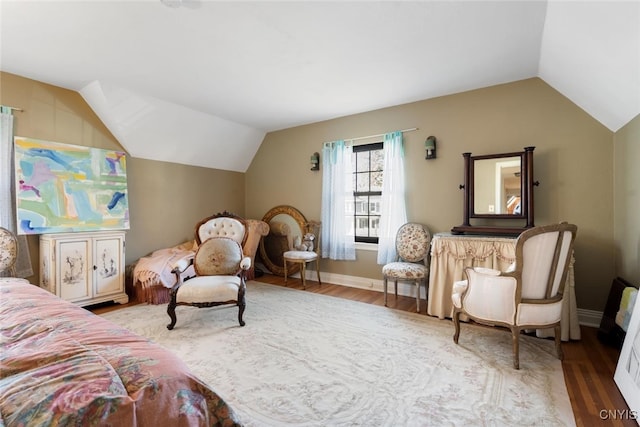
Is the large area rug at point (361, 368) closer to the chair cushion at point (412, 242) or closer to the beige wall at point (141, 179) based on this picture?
the chair cushion at point (412, 242)

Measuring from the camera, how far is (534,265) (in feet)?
6.87

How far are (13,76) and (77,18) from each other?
1.70m

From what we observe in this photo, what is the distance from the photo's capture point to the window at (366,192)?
4270 mm

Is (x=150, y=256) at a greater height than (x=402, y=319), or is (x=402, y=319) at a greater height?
(x=150, y=256)

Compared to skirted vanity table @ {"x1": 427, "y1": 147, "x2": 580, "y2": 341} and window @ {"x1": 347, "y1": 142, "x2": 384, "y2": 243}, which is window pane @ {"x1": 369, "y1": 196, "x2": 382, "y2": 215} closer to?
window @ {"x1": 347, "y1": 142, "x2": 384, "y2": 243}

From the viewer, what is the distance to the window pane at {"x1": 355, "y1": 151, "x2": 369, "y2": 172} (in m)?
4.36

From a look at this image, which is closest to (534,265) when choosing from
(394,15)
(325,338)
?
(325,338)

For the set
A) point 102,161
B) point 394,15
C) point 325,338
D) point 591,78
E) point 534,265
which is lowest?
point 325,338

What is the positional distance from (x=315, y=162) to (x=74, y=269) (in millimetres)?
3380

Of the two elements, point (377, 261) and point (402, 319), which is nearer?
point (402, 319)

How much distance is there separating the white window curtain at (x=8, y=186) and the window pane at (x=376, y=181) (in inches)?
168

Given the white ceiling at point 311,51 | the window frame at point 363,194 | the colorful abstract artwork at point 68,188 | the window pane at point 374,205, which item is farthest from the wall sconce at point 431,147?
the colorful abstract artwork at point 68,188

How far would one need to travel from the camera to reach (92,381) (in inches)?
32.5

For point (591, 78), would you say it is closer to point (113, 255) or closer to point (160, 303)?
point (160, 303)
